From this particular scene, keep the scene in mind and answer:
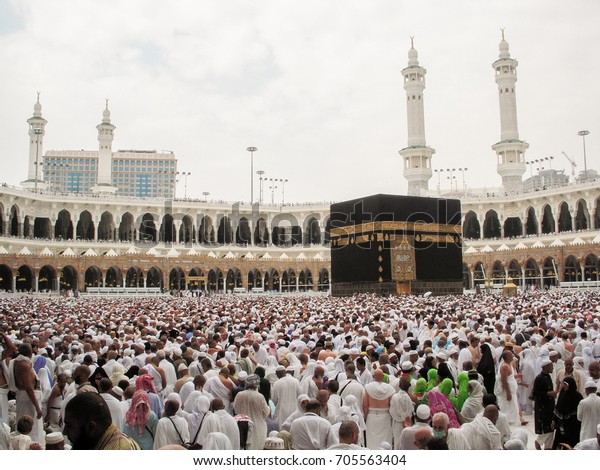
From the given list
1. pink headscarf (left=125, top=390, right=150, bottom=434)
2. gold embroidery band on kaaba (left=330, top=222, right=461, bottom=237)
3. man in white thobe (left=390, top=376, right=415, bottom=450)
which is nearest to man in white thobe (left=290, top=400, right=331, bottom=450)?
man in white thobe (left=390, top=376, right=415, bottom=450)

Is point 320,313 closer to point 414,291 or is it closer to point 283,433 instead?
point 283,433

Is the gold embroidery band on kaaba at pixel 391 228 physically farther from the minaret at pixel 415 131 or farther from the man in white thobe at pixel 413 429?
the man in white thobe at pixel 413 429

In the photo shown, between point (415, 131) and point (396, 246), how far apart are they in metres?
22.5

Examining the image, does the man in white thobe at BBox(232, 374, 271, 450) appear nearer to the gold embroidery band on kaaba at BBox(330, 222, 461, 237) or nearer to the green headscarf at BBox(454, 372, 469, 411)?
the green headscarf at BBox(454, 372, 469, 411)

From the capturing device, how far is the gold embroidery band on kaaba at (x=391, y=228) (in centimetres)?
2697

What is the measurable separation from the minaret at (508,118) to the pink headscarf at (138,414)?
147ft

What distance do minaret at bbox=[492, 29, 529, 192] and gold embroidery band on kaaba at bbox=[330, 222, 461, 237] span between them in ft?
63.4

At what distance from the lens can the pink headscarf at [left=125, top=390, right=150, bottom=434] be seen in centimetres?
432

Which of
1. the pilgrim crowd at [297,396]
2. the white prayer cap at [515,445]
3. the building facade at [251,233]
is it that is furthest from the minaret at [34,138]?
the white prayer cap at [515,445]

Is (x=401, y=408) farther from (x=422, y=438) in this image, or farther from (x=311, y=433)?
(x=422, y=438)

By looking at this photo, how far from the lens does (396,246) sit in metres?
27.2

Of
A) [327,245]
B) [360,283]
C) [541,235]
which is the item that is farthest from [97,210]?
[541,235]

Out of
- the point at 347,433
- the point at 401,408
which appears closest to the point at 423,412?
the point at 401,408
